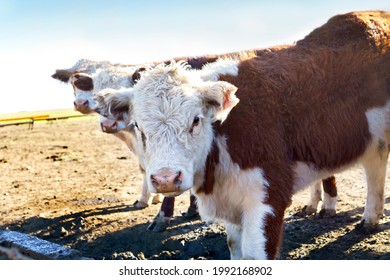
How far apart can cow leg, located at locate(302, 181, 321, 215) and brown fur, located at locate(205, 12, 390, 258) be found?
5.11 ft

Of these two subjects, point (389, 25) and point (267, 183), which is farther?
point (389, 25)

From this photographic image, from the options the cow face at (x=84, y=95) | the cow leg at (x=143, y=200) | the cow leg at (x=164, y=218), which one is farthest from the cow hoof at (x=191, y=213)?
the cow face at (x=84, y=95)

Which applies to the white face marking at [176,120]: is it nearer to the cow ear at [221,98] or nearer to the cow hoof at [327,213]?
the cow ear at [221,98]

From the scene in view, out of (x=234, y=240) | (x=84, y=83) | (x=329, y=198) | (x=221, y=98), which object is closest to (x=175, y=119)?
(x=221, y=98)

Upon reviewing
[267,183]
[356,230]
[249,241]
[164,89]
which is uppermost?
[164,89]

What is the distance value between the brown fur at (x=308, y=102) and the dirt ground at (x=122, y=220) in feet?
3.31

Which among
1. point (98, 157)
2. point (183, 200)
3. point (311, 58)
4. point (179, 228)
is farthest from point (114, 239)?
point (98, 157)

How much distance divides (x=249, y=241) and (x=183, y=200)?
11.6 ft

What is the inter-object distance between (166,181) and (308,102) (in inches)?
61.5

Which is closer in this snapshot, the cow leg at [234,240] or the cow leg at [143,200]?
the cow leg at [234,240]

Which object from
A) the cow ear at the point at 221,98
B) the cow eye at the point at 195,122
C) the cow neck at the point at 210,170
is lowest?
the cow neck at the point at 210,170

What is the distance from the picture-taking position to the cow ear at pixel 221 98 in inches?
154
